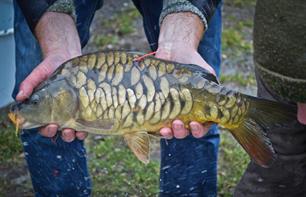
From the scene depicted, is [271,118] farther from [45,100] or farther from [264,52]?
[45,100]

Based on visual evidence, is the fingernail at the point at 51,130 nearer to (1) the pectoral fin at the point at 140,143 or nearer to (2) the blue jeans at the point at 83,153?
(1) the pectoral fin at the point at 140,143

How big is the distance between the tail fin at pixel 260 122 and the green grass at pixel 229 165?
3.73ft

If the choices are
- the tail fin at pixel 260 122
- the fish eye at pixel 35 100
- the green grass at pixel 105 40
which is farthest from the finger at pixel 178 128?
the green grass at pixel 105 40

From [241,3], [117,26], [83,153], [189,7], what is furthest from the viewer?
[241,3]

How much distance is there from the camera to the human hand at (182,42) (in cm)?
239

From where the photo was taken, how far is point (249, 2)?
6008 millimetres

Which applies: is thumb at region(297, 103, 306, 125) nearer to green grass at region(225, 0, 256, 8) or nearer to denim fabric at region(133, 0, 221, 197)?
denim fabric at region(133, 0, 221, 197)

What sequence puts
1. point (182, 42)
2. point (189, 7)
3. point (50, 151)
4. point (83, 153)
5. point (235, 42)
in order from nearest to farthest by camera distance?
point (182, 42) < point (189, 7) < point (50, 151) < point (83, 153) < point (235, 42)

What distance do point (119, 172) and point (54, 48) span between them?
122cm

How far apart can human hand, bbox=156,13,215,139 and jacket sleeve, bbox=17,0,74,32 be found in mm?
351

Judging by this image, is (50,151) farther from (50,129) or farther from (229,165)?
(229,165)

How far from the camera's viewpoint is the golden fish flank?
2240 mm

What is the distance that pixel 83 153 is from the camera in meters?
2.96

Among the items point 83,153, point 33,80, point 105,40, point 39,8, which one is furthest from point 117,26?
point 33,80
